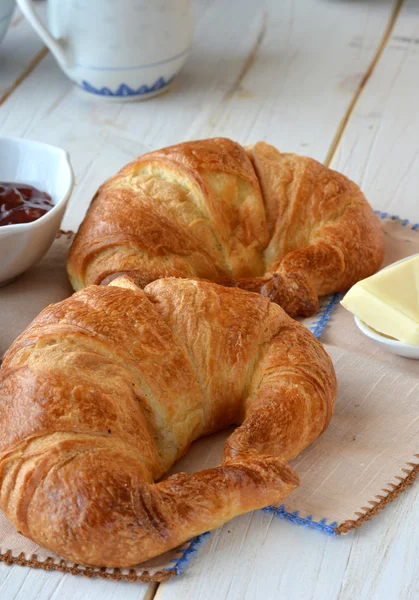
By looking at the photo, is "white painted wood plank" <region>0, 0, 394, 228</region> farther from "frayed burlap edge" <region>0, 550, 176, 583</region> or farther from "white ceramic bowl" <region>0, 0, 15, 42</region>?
Result: "frayed burlap edge" <region>0, 550, 176, 583</region>

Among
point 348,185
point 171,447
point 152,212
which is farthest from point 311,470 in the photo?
point 348,185

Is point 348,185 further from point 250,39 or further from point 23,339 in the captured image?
point 250,39

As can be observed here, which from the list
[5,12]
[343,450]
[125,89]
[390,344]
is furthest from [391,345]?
[5,12]

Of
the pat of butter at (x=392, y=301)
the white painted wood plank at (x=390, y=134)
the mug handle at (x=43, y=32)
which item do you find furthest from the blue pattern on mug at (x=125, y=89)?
the pat of butter at (x=392, y=301)

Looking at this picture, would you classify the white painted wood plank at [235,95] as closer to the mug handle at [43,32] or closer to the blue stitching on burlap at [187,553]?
the mug handle at [43,32]

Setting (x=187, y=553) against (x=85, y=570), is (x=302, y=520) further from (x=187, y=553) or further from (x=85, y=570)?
(x=85, y=570)

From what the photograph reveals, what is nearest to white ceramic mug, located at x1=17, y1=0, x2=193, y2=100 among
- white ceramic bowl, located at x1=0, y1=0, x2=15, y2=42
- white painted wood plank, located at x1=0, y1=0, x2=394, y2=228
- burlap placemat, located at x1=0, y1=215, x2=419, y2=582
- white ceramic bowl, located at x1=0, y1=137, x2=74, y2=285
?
white painted wood plank, located at x1=0, y1=0, x2=394, y2=228

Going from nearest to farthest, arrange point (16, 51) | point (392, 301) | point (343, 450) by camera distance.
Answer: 1. point (343, 450)
2. point (392, 301)
3. point (16, 51)
